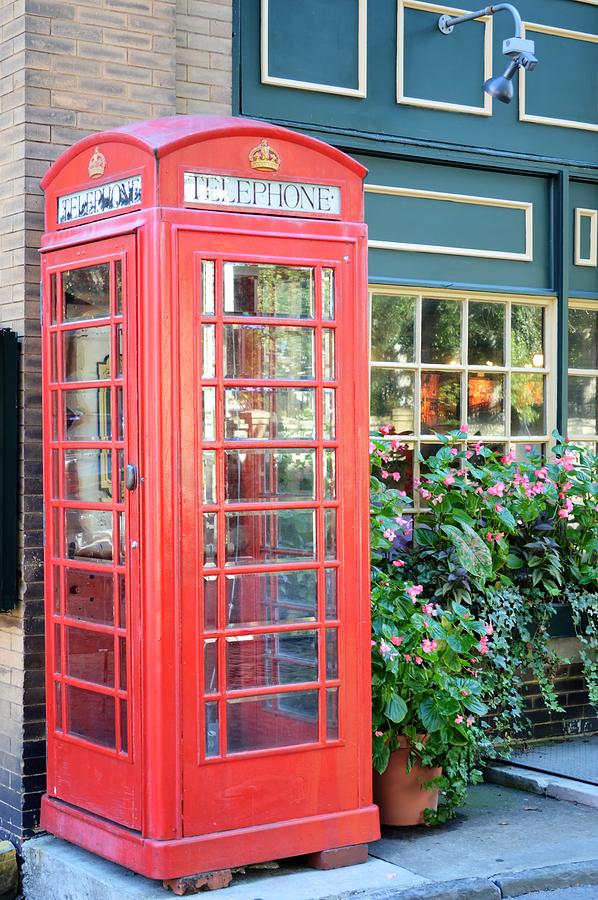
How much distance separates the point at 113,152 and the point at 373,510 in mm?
2250

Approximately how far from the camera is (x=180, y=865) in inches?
181

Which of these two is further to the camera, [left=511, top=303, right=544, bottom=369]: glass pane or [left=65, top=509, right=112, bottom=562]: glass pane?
[left=511, top=303, right=544, bottom=369]: glass pane

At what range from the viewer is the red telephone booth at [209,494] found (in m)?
4.63

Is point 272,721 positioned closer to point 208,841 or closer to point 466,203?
point 208,841

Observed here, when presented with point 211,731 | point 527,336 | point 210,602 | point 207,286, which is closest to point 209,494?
point 210,602

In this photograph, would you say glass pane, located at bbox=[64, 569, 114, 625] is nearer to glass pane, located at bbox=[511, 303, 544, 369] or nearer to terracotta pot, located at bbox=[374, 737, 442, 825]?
terracotta pot, located at bbox=[374, 737, 442, 825]

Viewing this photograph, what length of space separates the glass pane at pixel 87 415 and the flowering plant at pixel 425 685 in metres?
1.49

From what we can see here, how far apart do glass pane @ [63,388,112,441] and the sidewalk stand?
1720mm

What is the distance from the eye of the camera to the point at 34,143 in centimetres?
550

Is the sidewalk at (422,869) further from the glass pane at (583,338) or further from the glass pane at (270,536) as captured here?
the glass pane at (583,338)

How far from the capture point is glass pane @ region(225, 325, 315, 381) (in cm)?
475

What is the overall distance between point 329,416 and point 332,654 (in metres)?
0.95

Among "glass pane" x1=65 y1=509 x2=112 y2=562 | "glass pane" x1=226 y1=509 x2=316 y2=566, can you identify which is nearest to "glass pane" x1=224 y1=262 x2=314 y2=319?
"glass pane" x1=226 y1=509 x2=316 y2=566

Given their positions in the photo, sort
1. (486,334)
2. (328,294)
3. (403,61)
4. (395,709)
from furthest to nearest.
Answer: (486,334)
(403,61)
(395,709)
(328,294)
